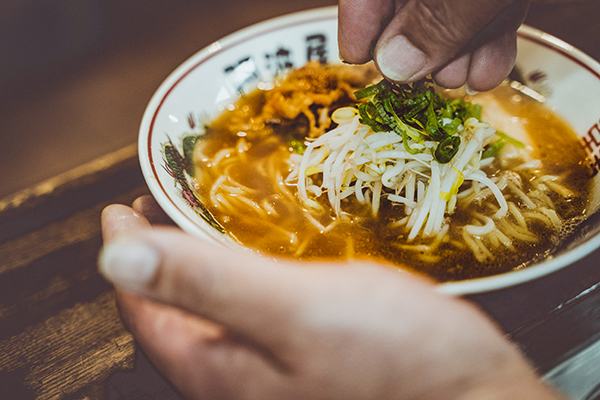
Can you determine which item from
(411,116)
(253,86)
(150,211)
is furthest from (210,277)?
(253,86)

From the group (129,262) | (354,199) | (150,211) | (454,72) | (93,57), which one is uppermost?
(454,72)

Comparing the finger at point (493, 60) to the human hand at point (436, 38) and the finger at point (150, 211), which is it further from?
the finger at point (150, 211)

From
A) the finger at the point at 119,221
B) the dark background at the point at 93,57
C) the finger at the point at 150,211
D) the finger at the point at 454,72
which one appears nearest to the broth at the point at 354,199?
the finger at the point at 150,211

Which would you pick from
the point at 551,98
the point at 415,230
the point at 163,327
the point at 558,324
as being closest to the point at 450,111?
the point at 415,230

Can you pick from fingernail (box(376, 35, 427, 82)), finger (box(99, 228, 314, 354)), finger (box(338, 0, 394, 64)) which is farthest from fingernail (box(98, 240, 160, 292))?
finger (box(338, 0, 394, 64))

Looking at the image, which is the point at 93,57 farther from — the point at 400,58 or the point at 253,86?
the point at 400,58
